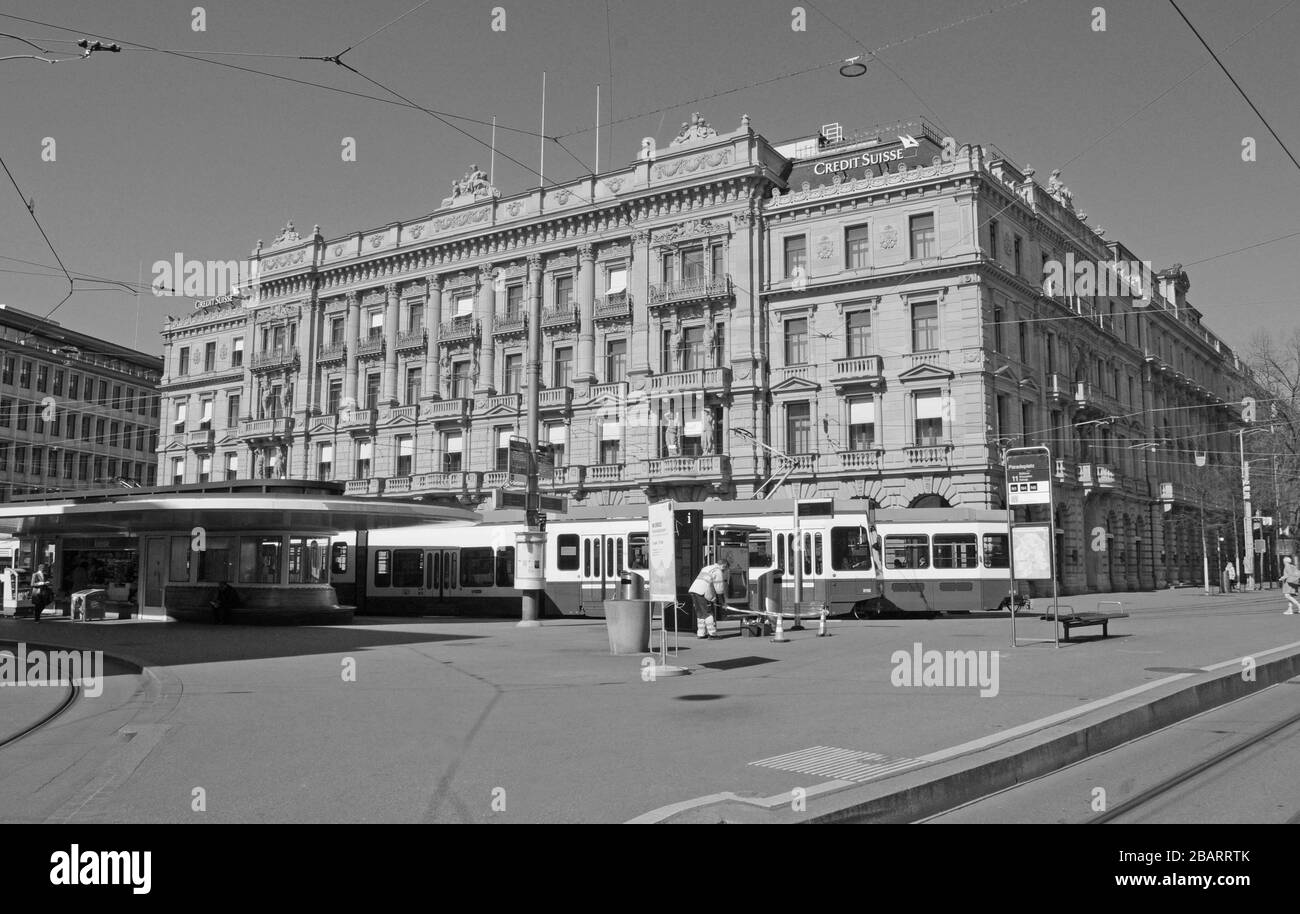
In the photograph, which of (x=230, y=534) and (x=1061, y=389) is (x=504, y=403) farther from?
(x=1061, y=389)

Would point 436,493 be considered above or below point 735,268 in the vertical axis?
below

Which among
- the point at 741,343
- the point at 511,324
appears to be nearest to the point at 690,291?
the point at 741,343

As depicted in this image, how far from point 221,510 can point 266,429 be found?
3856 centimetres

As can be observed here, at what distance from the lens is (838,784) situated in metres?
6.82

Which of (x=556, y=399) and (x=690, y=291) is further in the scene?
(x=556, y=399)

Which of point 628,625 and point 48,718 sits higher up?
point 628,625

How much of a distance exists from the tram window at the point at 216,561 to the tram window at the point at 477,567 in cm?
729

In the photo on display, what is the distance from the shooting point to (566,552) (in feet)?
101

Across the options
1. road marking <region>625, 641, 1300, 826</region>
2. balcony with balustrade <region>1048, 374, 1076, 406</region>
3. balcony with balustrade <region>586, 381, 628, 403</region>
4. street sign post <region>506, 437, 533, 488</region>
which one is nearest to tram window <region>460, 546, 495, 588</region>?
street sign post <region>506, 437, 533, 488</region>

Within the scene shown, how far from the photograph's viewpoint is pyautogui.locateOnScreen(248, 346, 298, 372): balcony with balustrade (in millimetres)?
59500

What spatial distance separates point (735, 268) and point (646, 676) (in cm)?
3470

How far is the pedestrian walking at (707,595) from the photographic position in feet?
67.3
